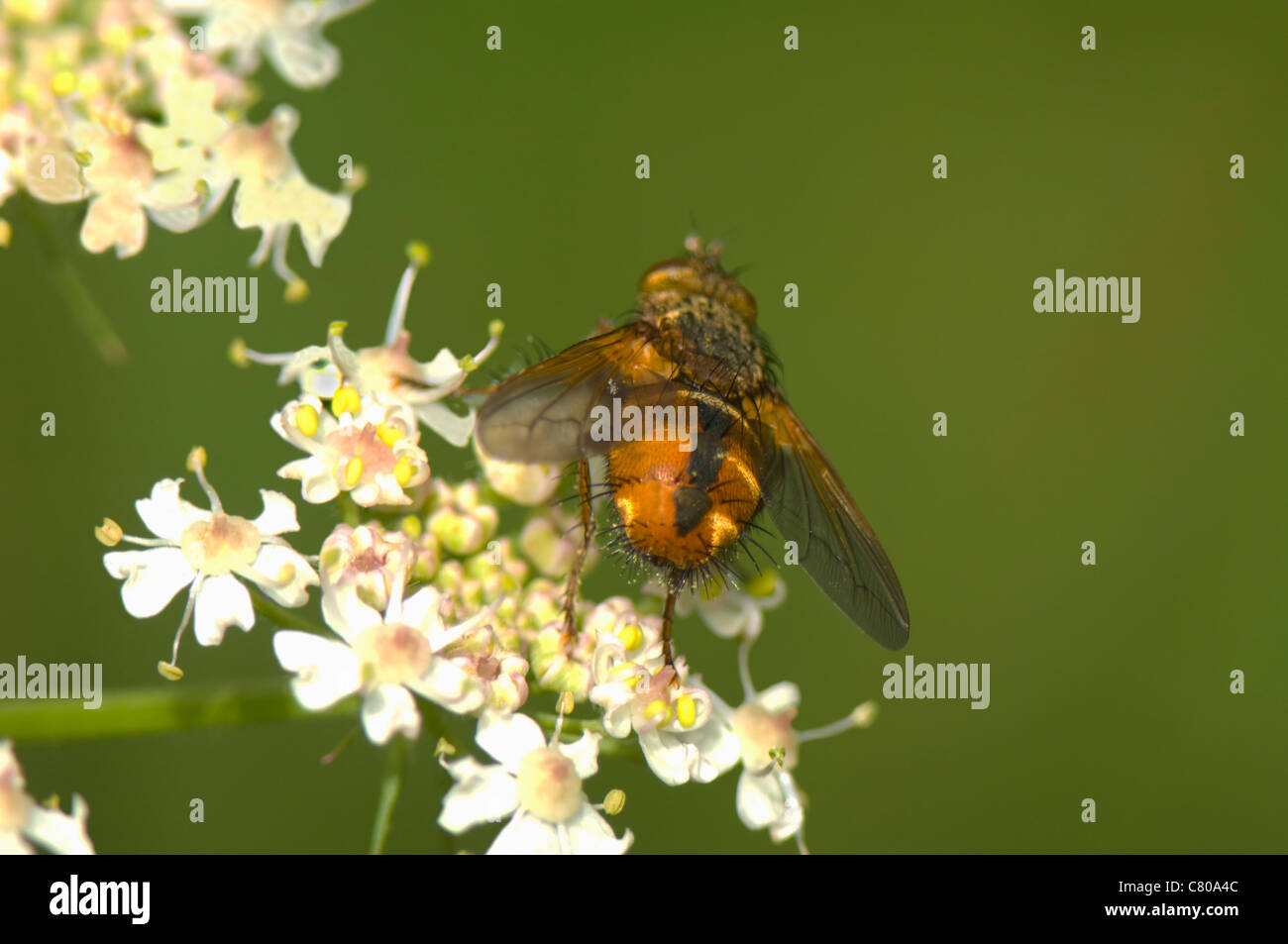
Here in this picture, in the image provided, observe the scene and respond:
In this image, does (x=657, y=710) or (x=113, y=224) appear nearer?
(x=657, y=710)

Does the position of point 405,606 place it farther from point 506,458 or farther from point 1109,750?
point 1109,750

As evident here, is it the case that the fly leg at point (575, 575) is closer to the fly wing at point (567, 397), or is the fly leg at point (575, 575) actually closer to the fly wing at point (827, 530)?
the fly wing at point (567, 397)

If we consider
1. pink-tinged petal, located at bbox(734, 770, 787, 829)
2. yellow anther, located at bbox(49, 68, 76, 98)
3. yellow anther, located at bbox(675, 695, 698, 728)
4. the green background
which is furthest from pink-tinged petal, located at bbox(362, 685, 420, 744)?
the green background

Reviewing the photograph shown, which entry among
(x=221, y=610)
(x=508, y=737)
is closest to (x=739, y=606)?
(x=508, y=737)

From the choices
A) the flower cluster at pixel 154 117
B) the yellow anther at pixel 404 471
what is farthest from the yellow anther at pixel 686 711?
the flower cluster at pixel 154 117

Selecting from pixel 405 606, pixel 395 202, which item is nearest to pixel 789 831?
pixel 405 606

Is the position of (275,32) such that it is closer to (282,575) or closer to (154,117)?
(154,117)
